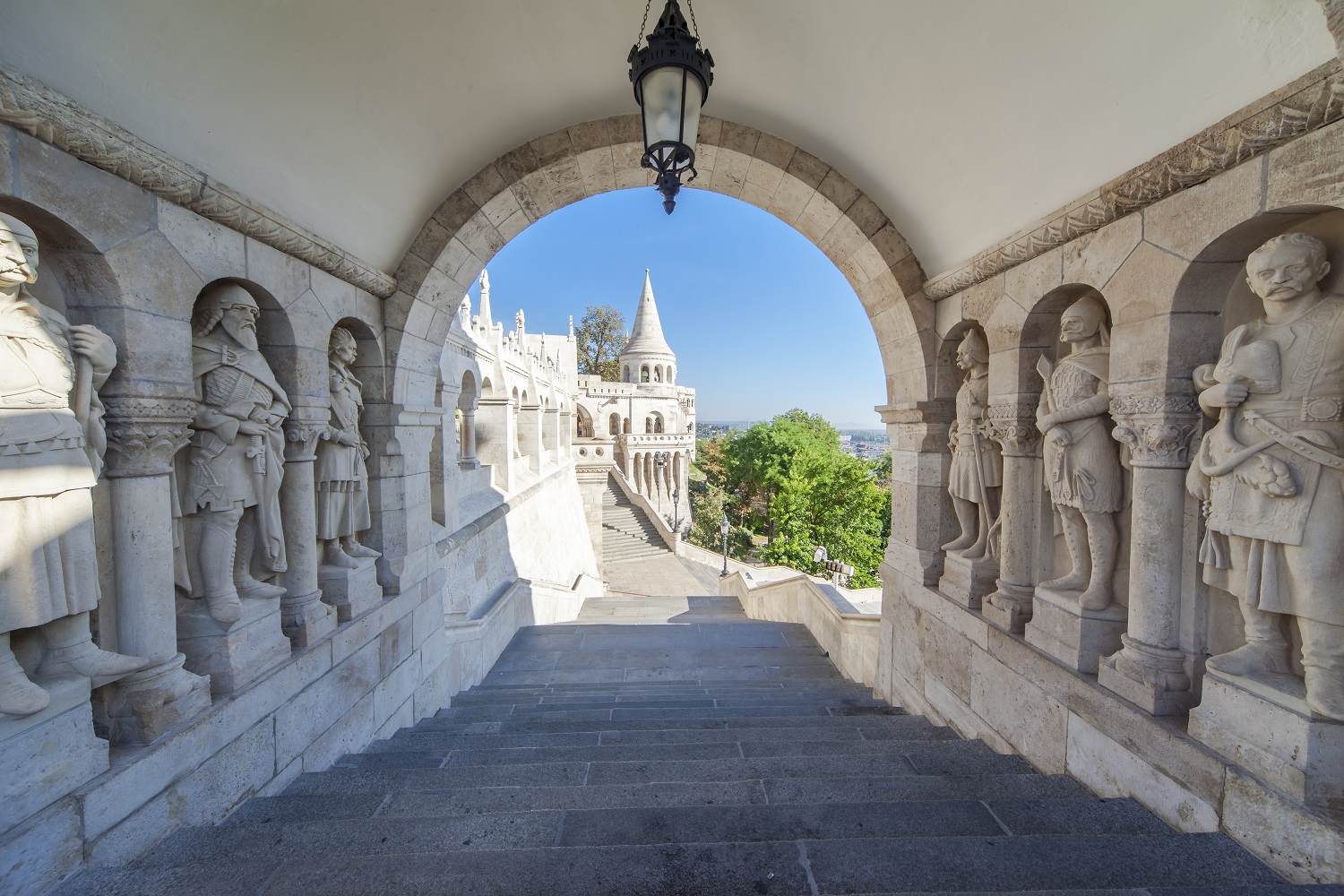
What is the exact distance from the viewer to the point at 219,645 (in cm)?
259

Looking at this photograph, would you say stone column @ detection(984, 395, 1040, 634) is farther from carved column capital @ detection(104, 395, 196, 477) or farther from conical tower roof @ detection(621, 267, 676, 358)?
conical tower roof @ detection(621, 267, 676, 358)

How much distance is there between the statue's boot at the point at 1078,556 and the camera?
9.81ft

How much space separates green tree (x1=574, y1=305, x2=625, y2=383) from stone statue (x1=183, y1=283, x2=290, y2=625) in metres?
37.6

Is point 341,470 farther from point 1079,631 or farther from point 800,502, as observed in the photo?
point 800,502

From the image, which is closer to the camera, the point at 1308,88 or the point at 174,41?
the point at 1308,88

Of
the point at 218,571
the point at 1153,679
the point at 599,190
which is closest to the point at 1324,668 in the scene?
the point at 1153,679

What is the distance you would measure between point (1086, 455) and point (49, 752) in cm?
444

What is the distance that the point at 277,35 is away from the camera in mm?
2580

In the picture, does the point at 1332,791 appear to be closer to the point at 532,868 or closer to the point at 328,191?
the point at 532,868

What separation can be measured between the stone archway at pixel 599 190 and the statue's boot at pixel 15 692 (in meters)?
2.57

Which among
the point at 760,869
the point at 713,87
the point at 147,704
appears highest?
the point at 713,87

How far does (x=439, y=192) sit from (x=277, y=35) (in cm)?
156

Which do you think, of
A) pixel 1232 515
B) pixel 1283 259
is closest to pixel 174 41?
pixel 1283 259

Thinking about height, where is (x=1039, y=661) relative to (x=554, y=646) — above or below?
above
